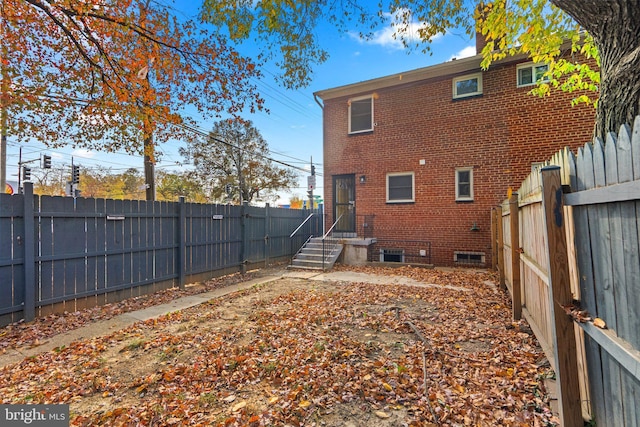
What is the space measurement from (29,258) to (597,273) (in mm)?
6681

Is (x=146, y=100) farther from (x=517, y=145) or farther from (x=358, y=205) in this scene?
(x=517, y=145)

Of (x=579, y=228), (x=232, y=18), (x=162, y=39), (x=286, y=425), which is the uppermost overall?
(x=162, y=39)

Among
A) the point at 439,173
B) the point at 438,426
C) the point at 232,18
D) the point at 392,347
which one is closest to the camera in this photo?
the point at 438,426

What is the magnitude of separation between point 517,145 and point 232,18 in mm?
8572

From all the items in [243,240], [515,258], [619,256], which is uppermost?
[619,256]

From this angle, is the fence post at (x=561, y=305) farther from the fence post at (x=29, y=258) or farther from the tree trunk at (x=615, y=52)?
the fence post at (x=29, y=258)

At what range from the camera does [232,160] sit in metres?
28.2

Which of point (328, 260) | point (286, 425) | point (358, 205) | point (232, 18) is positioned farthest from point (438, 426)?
point (358, 205)

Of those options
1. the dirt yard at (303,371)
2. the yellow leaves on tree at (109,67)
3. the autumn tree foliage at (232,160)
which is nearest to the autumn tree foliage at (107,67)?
the yellow leaves on tree at (109,67)

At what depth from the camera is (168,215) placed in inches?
280

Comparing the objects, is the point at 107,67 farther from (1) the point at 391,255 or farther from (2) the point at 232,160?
(2) the point at 232,160

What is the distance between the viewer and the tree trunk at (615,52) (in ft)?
8.27

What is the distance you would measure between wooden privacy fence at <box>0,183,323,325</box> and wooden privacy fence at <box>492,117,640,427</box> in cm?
656

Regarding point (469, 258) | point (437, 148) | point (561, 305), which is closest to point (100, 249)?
point (561, 305)
